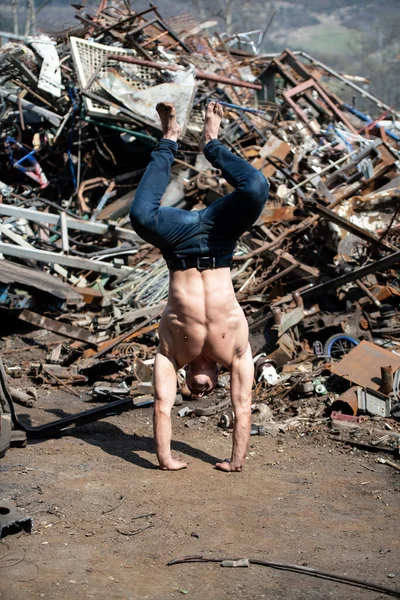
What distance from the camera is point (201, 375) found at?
569 cm

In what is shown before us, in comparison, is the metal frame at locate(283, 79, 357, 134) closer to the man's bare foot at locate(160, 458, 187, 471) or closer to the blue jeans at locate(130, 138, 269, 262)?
the blue jeans at locate(130, 138, 269, 262)

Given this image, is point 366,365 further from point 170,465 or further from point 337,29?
point 337,29

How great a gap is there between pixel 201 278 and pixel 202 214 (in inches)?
17.9

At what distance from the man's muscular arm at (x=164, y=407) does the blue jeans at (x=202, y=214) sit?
0.79 m

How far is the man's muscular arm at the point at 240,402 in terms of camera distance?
5.73 meters

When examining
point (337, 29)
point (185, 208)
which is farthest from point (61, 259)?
point (337, 29)

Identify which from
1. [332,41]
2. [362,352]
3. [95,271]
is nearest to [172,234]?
[362,352]

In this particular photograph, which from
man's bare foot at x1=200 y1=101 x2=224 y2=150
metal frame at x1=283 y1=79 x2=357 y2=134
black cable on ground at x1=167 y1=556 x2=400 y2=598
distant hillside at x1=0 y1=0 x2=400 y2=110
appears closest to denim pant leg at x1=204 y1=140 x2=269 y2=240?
man's bare foot at x1=200 y1=101 x2=224 y2=150

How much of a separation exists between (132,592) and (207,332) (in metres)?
2.27

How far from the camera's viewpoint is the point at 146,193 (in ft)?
17.7

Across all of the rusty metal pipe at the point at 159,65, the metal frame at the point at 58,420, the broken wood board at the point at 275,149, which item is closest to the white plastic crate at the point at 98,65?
the rusty metal pipe at the point at 159,65

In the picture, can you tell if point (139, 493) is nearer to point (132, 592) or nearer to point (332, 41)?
point (132, 592)

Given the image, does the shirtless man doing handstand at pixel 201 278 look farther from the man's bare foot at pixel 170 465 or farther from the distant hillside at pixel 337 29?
the distant hillside at pixel 337 29

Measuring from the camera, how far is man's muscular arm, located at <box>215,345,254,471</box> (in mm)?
5734
